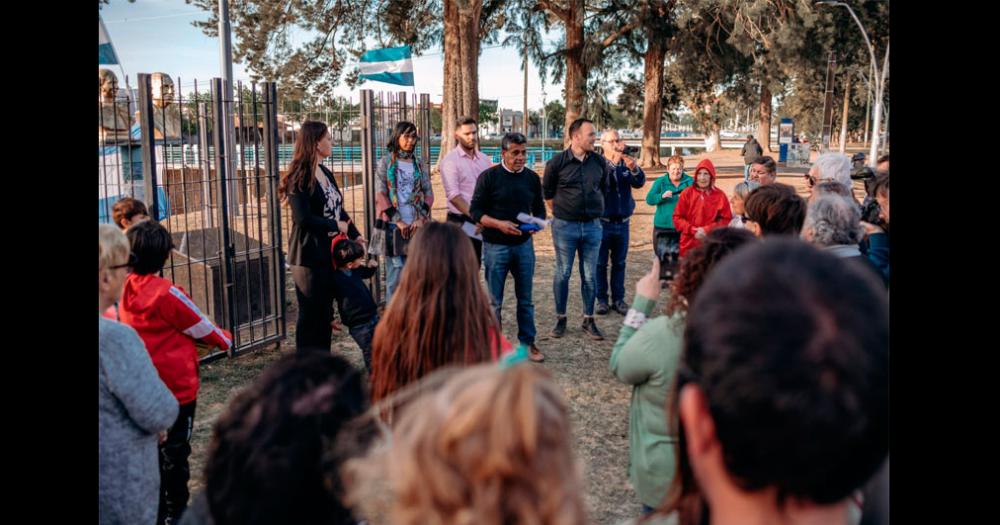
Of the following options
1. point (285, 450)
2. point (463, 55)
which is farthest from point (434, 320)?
point (463, 55)

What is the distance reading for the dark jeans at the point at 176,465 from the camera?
10.7 ft

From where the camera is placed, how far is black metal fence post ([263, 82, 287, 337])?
586 cm

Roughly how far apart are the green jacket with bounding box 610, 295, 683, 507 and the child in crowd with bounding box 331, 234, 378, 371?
8.81 ft

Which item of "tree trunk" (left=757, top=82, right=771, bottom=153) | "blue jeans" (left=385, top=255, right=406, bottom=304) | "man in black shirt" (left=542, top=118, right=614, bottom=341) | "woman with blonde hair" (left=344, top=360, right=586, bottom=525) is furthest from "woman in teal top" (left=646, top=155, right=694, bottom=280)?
"tree trunk" (left=757, top=82, right=771, bottom=153)

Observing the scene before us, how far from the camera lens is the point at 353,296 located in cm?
500

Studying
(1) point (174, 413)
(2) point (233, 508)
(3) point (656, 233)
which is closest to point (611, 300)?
(3) point (656, 233)

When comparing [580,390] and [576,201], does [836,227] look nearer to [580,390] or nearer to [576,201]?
[580,390]

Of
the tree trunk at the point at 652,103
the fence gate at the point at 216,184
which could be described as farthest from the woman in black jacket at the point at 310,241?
the tree trunk at the point at 652,103

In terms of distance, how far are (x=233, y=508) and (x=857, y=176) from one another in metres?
6.99

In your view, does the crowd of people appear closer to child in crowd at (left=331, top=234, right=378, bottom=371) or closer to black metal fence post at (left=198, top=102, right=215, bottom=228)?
child in crowd at (left=331, top=234, right=378, bottom=371)

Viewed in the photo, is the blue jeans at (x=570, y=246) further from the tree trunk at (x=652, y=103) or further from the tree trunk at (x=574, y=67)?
the tree trunk at (x=652, y=103)

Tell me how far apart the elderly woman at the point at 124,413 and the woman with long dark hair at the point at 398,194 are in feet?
11.9

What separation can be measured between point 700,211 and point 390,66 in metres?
3.35

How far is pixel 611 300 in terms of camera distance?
821 cm
